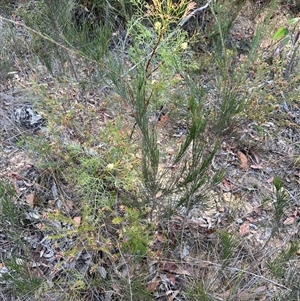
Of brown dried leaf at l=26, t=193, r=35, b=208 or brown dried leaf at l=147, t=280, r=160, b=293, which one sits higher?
brown dried leaf at l=26, t=193, r=35, b=208

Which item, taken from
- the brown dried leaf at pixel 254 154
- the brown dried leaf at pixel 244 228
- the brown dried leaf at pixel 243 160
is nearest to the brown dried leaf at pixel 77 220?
the brown dried leaf at pixel 244 228

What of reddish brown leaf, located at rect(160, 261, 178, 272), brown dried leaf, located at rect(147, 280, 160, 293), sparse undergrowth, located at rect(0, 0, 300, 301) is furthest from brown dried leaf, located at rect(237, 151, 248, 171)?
brown dried leaf, located at rect(147, 280, 160, 293)

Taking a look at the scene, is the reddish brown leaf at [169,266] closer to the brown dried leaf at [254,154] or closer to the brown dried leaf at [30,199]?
the brown dried leaf at [30,199]

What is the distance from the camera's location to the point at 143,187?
1.93 meters

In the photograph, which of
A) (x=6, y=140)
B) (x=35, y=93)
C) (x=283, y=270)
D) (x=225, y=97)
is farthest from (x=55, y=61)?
(x=283, y=270)

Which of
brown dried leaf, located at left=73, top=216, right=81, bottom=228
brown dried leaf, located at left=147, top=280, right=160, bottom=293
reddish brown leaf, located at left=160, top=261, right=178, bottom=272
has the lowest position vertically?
brown dried leaf, located at left=147, top=280, right=160, bottom=293

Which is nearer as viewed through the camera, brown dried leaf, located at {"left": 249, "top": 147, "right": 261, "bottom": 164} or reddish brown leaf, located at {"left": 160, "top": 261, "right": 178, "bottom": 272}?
reddish brown leaf, located at {"left": 160, "top": 261, "right": 178, "bottom": 272}

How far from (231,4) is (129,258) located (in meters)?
2.27

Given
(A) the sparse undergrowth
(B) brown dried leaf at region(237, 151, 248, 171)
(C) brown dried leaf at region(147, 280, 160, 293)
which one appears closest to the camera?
(A) the sparse undergrowth

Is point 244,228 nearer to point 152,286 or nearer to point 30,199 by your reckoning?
point 152,286

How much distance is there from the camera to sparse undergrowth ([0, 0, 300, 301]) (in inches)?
69.6

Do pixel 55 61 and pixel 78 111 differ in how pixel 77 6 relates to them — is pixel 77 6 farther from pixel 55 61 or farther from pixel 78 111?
pixel 78 111

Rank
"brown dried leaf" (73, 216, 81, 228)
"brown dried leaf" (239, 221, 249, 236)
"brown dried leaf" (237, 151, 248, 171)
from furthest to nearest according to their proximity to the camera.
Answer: "brown dried leaf" (237, 151, 248, 171)
"brown dried leaf" (239, 221, 249, 236)
"brown dried leaf" (73, 216, 81, 228)

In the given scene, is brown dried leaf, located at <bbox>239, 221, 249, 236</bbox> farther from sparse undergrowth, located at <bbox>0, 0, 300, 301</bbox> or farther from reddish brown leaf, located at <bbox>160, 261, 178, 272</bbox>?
reddish brown leaf, located at <bbox>160, 261, 178, 272</bbox>
